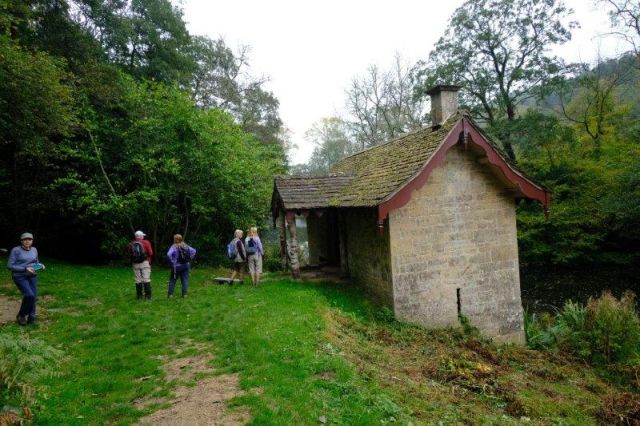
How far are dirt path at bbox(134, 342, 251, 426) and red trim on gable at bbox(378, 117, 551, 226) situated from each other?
16.3ft

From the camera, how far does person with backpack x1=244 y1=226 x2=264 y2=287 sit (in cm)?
1154

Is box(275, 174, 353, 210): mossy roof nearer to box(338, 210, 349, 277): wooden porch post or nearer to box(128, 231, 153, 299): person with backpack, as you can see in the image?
box(338, 210, 349, 277): wooden porch post

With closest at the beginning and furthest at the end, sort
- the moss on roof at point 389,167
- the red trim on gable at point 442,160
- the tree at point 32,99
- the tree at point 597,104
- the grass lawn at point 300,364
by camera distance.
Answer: the grass lawn at point 300,364, the red trim on gable at point 442,160, the moss on roof at point 389,167, the tree at point 32,99, the tree at point 597,104

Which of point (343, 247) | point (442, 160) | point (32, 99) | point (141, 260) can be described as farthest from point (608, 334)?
point (32, 99)

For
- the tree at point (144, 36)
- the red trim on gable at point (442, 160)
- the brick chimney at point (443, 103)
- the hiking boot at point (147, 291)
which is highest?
the tree at point (144, 36)

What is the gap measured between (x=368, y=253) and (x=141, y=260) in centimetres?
618

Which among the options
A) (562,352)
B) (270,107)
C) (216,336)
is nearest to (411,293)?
(562,352)

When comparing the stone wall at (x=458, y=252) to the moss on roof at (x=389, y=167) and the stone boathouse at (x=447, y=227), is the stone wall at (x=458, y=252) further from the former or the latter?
the moss on roof at (x=389, y=167)

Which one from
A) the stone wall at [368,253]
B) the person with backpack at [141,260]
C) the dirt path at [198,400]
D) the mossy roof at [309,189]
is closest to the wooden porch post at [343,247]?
the stone wall at [368,253]

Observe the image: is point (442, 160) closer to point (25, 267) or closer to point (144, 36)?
point (25, 267)

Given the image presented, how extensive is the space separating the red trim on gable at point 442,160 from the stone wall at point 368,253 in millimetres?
996

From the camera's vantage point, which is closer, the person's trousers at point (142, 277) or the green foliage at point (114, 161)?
the person's trousers at point (142, 277)

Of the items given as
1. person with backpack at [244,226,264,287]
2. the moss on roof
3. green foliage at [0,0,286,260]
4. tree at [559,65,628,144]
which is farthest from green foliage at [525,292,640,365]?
tree at [559,65,628,144]

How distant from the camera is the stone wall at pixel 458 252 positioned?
9.84 m
